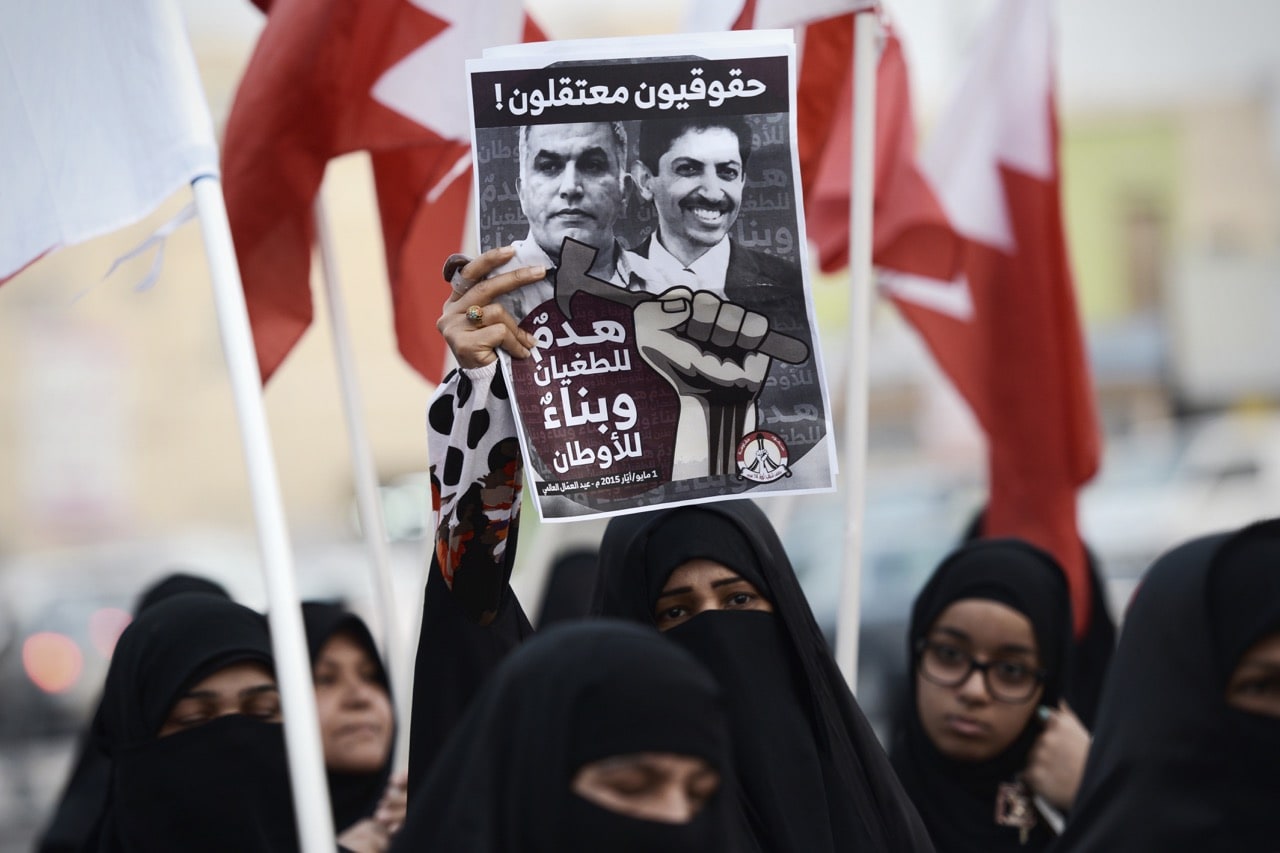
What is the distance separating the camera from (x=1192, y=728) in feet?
8.41

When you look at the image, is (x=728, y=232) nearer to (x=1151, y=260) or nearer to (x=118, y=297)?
(x=118, y=297)

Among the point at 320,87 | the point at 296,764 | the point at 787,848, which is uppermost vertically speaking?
the point at 320,87

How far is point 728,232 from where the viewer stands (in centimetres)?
243

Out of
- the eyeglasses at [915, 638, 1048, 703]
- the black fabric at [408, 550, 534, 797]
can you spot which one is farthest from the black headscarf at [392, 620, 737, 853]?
the eyeglasses at [915, 638, 1048, 703]

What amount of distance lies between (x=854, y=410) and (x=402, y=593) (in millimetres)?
10682

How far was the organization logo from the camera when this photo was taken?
2.43 m

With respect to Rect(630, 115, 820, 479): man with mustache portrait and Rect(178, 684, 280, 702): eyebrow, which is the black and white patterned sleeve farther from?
Rect(178, 684, 280, 702): eyebrow

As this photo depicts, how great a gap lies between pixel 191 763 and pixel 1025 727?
1.78 meters

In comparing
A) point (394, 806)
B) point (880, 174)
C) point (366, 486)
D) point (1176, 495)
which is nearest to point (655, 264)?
point (366, 486)

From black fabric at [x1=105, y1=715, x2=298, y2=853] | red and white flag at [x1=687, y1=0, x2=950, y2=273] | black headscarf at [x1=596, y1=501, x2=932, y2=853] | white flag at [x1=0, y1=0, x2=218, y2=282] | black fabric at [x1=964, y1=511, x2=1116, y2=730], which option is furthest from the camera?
black fabric at [x1=964, y1=511, x2=1116, y2=730]

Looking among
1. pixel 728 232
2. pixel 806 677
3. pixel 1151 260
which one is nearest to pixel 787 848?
pixel 806 677

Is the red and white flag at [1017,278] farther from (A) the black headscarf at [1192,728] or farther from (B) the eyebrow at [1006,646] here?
(A) the black headscarf at [1192,728]

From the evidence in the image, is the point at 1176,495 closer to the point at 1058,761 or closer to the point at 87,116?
the point at 1058,761

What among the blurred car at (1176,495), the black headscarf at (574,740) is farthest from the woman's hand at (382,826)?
the blurred car at (1176,495)
